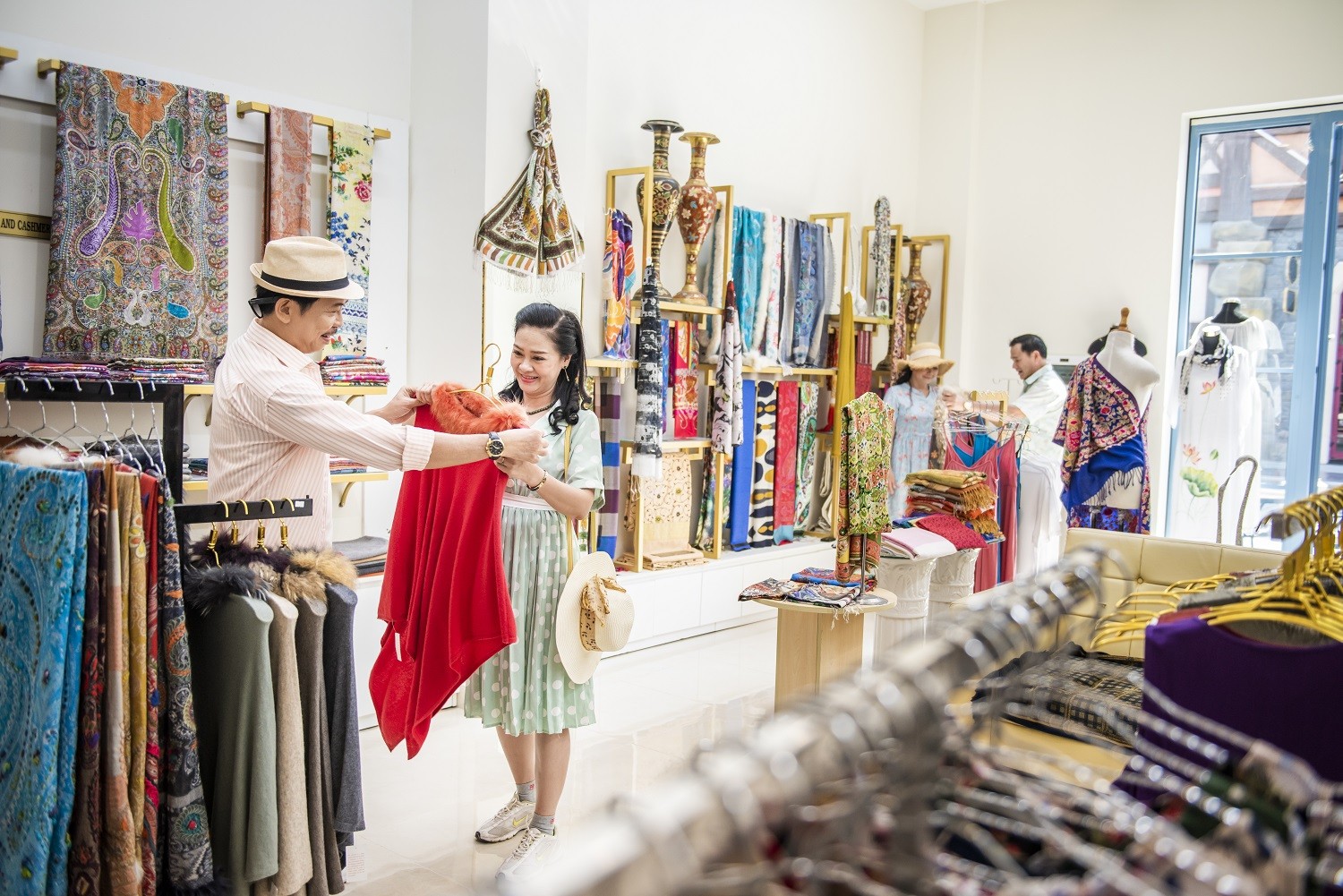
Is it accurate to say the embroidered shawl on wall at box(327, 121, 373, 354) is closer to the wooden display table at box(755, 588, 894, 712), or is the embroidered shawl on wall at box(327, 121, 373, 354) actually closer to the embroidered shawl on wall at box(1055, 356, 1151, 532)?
the wooden display table at box(755, 588, 894, 712)

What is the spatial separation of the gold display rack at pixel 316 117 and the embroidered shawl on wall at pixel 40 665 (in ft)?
8.94

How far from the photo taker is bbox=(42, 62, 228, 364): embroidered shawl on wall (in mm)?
3602

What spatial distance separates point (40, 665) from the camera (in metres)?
1.72

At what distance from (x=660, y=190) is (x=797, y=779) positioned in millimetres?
4944

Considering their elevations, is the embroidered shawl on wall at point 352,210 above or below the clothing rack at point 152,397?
above

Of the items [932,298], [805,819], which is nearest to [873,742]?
[805,819]

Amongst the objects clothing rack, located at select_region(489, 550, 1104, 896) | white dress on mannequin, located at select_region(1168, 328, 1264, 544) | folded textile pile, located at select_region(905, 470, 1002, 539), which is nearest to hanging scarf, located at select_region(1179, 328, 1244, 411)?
white dress on mannequin, located at select_region(1168, 328, 1264, 544)

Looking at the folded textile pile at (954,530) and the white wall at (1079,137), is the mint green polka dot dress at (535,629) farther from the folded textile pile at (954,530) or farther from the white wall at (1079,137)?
the white wall at (1079,137)

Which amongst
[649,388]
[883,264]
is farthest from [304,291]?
[883,264]

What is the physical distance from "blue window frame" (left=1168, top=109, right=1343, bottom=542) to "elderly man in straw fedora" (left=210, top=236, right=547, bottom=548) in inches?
227

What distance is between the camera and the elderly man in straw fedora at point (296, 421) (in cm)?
248

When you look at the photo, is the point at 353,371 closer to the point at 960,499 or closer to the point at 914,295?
the point at 960,499

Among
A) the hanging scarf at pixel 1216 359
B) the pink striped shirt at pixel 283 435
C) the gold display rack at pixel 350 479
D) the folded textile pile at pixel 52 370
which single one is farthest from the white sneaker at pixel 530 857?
the hanging scarf at pixel 1216 359

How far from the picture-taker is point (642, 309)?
5375mm
